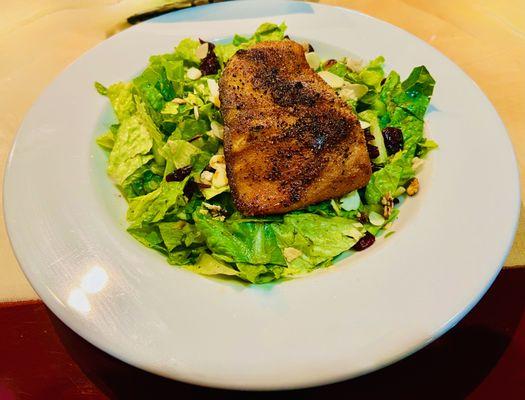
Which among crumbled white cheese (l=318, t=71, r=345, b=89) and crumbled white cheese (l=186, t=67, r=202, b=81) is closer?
crumbled white cheese (l=318, t=71, r=345, b=89)

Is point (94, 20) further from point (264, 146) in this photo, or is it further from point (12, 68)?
point (264, 146)

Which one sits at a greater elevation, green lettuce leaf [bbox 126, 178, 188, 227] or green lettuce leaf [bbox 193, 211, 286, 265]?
green lettuce leaf [bbox 126, 178, 188, 227]

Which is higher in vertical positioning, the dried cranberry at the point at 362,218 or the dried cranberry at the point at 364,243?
the dried cranberry at the point at 362,218

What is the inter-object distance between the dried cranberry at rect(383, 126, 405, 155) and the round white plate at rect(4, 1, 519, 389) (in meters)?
0.23

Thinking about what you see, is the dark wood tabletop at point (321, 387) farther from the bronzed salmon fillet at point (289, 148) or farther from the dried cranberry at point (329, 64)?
the dried cranberry at point (329, 64)

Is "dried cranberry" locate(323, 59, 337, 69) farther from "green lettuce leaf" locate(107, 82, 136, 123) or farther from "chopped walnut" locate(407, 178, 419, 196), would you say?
"green lettuce leaf" locate(107, 82, 136, 123)

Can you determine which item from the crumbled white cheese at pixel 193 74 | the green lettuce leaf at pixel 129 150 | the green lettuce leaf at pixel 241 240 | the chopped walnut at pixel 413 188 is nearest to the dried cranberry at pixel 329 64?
the crumbled white cheese at pixel 193 74

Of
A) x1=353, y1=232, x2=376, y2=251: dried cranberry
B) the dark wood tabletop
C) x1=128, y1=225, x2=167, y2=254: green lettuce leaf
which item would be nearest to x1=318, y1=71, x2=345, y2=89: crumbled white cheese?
x1=353, y1=232, x2=376, y2=251: dried cranberry

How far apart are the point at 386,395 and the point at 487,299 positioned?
819 mm

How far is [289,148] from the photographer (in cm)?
260

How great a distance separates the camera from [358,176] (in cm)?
263

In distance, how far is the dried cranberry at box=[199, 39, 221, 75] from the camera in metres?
3.46

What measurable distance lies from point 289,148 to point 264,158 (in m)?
0.15

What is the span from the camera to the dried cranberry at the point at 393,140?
3002mm
